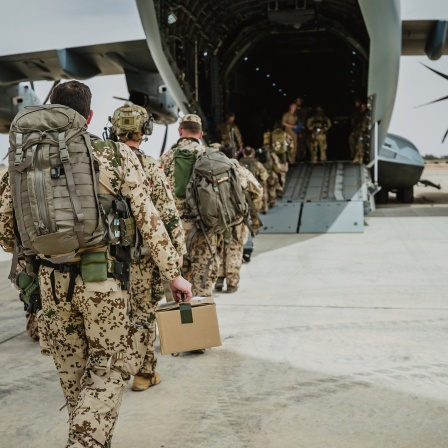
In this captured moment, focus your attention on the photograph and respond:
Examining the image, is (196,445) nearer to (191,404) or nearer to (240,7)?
(191,404)

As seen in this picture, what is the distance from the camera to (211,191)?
421cm

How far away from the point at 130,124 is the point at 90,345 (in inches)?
52.4

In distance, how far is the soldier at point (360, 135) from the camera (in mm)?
11808

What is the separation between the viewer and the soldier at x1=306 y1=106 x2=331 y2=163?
13.0 meters

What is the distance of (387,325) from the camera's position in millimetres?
4418

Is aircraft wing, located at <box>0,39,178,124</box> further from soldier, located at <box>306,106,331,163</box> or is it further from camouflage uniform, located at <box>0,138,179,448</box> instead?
camouflage uniform, located at <box>0,138,179,448</box>

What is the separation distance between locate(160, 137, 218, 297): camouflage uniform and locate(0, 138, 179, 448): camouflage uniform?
5.95 feet

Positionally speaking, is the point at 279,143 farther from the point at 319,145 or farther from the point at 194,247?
the point at 194,247

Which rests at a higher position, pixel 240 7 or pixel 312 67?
pixel 240 7

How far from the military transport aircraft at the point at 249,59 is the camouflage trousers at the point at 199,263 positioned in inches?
191

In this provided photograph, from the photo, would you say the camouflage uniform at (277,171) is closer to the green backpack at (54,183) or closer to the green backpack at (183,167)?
the green backpack at (183,167)

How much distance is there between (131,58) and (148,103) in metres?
0.93

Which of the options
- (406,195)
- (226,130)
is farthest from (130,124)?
(406,195)

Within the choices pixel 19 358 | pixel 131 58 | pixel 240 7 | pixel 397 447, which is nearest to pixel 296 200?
pixel 240 7
